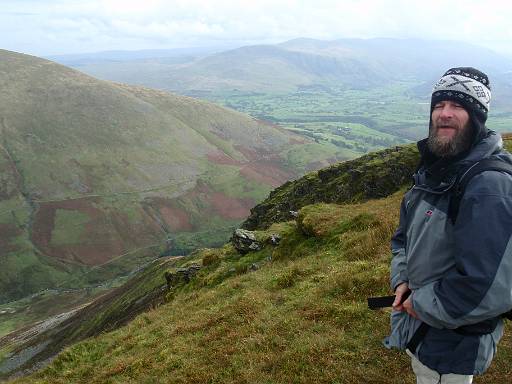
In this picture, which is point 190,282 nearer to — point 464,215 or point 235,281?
point 235,281

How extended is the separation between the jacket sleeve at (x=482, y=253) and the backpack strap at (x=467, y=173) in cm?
10

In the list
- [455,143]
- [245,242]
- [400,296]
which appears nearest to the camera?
[455,143]

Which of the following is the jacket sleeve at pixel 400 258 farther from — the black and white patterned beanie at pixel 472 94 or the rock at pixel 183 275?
the rock at pixel 183 275

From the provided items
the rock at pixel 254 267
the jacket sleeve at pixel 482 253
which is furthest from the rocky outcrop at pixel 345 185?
the jacket sleeve at pixel 482 253

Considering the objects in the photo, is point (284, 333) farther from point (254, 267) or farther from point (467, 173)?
point (254, 267)

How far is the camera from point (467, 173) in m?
5.77

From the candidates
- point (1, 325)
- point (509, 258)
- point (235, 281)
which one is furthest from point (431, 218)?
point (1, 325)

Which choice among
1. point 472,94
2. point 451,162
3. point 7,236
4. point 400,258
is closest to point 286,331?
point 400,258

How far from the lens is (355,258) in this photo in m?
19.5

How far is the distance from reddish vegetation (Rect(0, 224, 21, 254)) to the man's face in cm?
21191

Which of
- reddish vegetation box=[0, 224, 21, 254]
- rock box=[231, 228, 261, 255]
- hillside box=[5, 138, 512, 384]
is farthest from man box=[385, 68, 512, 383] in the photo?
reddish vegetation box=[0, 224, 21, 254]

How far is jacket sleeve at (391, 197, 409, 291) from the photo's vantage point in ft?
23.2

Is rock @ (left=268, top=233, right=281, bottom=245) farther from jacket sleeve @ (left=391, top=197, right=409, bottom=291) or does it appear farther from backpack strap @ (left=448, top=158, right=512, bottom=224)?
backpack strap @ (left=448, top=158, right=512, bottom=224)

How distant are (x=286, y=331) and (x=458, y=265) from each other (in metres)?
9.61
